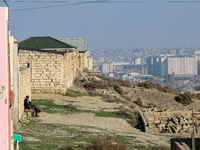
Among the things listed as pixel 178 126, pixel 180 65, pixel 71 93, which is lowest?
pixel 178 126

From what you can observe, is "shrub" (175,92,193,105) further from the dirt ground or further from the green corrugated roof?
the dirt ground

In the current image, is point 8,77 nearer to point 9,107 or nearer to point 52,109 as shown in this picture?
point 9,107

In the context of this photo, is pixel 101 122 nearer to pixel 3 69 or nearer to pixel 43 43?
pixel 3 69

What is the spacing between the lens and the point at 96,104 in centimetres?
2144

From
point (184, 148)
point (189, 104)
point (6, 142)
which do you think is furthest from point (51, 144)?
point (189, 104)

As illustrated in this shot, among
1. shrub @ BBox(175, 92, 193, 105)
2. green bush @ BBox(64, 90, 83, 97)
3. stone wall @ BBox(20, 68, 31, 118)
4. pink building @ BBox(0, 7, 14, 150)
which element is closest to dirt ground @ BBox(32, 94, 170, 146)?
stone wall @ BBox(20, 68, 31, 118)

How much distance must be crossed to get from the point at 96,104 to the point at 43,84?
156 inches

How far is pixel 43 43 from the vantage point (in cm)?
3353

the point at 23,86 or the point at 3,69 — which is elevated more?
the point at 3,69

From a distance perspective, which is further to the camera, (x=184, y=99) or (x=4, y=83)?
(x=184, y=99)

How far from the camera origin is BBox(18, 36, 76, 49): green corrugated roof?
33000 millimetres

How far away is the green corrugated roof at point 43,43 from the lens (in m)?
33.0

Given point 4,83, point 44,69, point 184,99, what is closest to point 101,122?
point 44,69

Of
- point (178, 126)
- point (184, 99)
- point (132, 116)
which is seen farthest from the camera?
point (184, 99)
